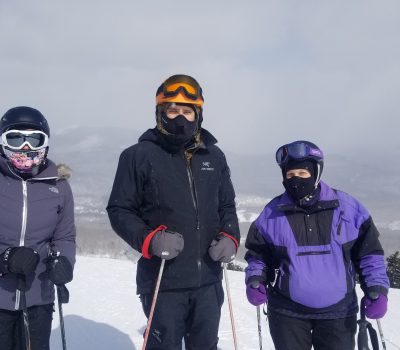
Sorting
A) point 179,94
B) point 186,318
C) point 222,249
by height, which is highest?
point 179,94

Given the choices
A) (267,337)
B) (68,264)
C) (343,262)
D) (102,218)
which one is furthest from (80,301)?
(102,218)

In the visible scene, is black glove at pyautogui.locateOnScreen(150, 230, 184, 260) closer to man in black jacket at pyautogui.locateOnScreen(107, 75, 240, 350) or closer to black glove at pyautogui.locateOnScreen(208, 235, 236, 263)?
man in black jacket at pyautogui.locateOnScreen(107, 75, 240, 350)

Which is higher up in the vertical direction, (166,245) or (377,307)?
(166,245)

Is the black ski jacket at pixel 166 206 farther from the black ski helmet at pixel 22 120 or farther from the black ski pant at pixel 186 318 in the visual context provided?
the black ski helmet at pixel 22 120

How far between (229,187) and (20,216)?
5.25ft

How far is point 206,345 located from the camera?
11.8ft

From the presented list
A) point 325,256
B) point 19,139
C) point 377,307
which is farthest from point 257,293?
point 19,139

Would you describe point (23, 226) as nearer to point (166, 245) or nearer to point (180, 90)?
point (166, 245)

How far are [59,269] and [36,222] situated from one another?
1.23 ft

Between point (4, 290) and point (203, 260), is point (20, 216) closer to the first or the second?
point (4, 290)

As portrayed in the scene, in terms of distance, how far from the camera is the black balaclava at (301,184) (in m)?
3.61

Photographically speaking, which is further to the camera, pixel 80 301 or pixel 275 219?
pixel 80 301

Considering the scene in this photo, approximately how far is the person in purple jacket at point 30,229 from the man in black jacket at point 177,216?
0.47 m

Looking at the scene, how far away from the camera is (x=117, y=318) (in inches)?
317
